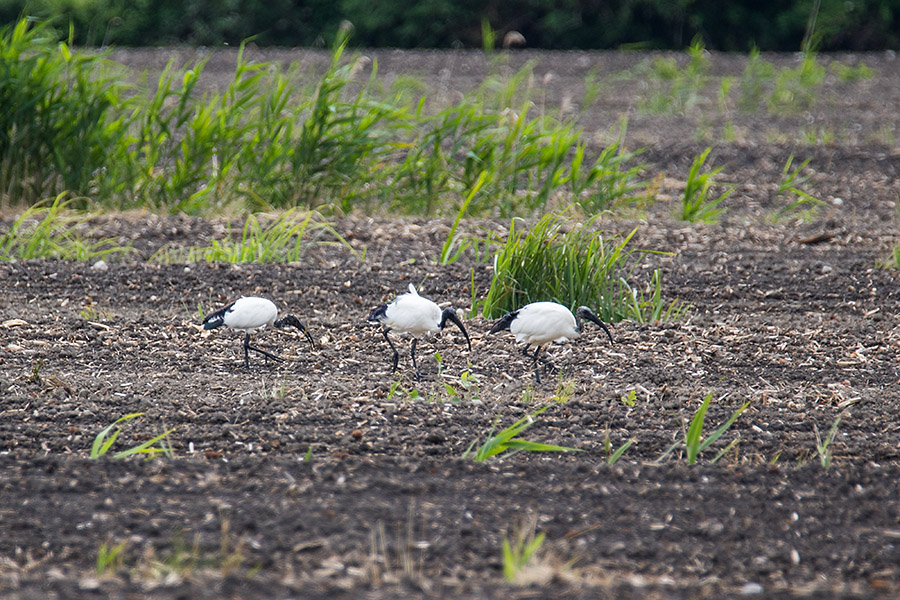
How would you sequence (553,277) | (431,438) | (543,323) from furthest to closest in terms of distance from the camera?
1. (553,277)
2. (543,323)
3. (431,438)

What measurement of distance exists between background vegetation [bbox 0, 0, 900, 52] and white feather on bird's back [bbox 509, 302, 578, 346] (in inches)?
618

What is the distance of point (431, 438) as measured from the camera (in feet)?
9.91

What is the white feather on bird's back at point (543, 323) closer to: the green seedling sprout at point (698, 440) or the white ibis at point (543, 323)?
the white ibis at point (543, 323)

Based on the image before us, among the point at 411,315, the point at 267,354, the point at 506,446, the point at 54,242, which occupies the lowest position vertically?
the point at 54,242

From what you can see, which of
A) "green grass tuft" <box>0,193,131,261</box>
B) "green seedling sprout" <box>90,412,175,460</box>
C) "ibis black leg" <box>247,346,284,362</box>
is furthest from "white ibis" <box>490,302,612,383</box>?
"green grass tuft" <box>0,193,131,261</box>

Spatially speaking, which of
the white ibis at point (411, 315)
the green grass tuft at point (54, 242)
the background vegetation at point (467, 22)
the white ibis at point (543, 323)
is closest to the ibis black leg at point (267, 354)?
the white ibis at point (411, 315)

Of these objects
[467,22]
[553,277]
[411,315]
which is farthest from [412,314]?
[467,22]

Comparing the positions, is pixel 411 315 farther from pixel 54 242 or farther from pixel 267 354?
pixel 54 242

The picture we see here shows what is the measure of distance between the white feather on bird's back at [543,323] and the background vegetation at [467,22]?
1570cm

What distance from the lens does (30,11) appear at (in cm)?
1856

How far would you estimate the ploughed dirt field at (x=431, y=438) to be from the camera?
2.28 meters

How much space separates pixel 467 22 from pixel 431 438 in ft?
56.6

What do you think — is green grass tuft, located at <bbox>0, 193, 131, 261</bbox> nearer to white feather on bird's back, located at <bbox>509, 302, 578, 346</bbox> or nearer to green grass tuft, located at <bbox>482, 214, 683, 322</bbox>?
green grass tuft, located at <bbox>482, 214, 683, 322</bbox>

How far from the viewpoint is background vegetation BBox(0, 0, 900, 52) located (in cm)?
1816
